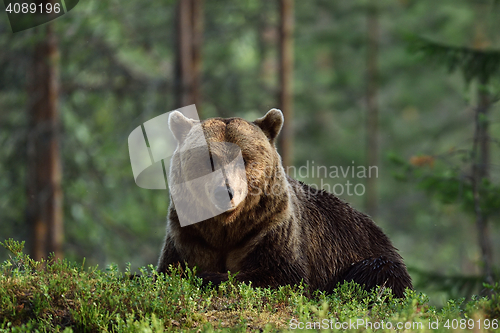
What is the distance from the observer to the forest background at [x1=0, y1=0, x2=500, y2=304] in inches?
298

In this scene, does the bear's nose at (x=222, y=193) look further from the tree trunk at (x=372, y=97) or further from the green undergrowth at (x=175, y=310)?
the tree trunk at (x=372, y=97)

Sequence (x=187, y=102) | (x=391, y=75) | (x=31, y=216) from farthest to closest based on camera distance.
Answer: (x=391, y=75) → (x=187, y=102) → (x=31, y=216)

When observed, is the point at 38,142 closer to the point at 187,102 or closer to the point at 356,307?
the point at 187,102

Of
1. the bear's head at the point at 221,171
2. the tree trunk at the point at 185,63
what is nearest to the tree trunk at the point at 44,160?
the tree trunk at the point at 185,63

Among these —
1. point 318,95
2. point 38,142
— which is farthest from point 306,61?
point 38,142

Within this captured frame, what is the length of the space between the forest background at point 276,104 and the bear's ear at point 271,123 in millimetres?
2076

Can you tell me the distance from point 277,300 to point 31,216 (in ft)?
25.3

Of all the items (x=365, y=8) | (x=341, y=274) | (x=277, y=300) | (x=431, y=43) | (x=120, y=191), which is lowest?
(x=120, y=191)

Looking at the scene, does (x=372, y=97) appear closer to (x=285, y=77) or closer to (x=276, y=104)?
(x=285, y=77)

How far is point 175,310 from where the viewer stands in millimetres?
3254

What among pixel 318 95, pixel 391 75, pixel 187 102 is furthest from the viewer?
pixel 318 95

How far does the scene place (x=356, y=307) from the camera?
3.58m

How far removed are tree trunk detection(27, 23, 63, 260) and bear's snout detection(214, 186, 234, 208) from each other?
693 centimetres

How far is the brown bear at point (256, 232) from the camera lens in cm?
408
